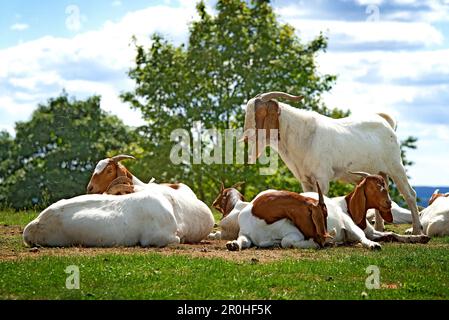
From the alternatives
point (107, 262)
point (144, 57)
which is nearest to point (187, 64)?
point (144, 57)

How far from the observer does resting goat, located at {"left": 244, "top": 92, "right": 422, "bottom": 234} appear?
51.6 feet

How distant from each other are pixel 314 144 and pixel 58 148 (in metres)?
33.7

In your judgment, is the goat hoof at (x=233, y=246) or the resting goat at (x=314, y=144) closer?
the goat hoof at (x=233, y=246)

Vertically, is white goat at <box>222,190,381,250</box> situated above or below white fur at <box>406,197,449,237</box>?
above

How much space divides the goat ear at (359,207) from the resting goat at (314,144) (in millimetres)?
1035

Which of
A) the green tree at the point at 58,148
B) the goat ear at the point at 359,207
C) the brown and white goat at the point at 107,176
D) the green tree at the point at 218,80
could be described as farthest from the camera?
the green tree at the point at 58,148

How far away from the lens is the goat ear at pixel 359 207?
1425cm

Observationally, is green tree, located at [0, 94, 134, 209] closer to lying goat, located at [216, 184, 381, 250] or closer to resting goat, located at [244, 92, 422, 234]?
resting goat, located at [244, 92, 422, 234]

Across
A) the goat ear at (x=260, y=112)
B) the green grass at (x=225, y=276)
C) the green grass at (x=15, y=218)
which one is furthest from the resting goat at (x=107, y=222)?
the green grass at (x=15, y=218)

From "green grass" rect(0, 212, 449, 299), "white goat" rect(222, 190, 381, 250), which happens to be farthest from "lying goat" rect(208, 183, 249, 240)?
"green grass" rect(0, 212, 449, 299)

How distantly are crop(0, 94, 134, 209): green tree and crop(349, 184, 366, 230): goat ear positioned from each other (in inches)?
1205

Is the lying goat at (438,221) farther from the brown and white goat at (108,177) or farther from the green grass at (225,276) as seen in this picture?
the brown and white goat at (108,177)

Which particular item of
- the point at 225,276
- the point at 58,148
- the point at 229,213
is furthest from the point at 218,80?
the point at 225,276

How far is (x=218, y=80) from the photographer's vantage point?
37406mm
